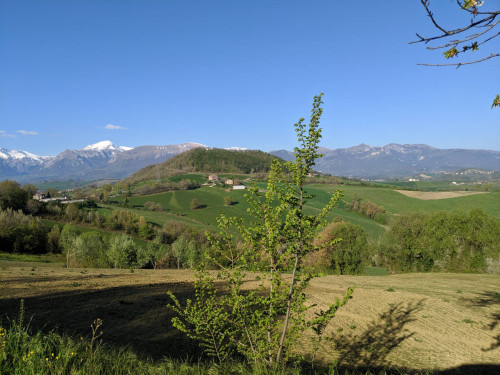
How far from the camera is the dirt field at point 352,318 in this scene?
47.3 ft

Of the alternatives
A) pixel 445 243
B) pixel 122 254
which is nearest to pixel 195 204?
pixel 122 254

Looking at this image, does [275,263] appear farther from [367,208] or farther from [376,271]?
[367,208]

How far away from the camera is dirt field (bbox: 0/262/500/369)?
47.3ft

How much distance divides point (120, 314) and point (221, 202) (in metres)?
100

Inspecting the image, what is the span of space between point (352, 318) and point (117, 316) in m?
15.5

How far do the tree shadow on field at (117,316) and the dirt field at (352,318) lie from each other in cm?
5

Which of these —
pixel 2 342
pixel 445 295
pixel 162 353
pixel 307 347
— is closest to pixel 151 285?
pixel 162 353

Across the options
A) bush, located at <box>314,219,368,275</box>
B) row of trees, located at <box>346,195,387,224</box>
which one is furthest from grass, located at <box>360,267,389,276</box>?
row of trees, located at <box>346,195,387,224</box>

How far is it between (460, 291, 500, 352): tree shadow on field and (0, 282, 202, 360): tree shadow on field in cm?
1792

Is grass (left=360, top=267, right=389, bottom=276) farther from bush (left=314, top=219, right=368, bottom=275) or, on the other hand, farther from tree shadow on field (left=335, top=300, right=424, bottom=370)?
tree shadow on field (left=335, top=300, right=424, bottom=370)

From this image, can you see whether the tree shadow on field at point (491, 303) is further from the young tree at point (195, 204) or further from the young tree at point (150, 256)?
the young tree at point (195, 204)

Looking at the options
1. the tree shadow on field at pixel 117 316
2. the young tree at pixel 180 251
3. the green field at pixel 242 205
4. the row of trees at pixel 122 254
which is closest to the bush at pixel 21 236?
the row of trees at pixel 122 254

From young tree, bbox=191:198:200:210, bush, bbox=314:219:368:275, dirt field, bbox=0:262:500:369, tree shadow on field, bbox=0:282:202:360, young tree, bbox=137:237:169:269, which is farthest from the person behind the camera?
young tree, bbox=191:198:200:210

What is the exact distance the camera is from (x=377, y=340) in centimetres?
1662
